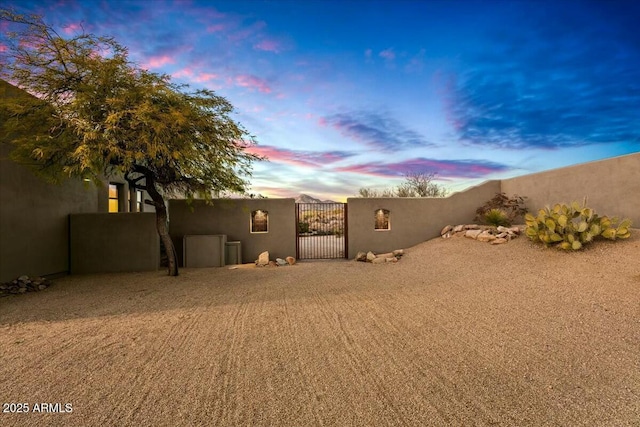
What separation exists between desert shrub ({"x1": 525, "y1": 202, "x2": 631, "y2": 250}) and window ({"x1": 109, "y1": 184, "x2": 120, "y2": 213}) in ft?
51.5

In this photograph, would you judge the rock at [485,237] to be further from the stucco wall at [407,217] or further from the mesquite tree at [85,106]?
the mesquite tree at [85,106]

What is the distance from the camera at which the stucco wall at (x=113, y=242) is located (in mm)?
8988

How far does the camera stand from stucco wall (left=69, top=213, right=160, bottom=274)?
899 cm

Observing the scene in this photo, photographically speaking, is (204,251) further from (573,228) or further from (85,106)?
(573,228)

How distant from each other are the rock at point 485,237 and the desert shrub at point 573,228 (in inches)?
57.3

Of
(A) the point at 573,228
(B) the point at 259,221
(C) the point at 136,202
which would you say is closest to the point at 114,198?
(C) the point at 136,202

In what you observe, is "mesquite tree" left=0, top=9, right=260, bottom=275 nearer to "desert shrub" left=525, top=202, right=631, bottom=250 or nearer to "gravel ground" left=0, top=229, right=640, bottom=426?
"gravel ground" left=0, top=229, right=640, bottom=426

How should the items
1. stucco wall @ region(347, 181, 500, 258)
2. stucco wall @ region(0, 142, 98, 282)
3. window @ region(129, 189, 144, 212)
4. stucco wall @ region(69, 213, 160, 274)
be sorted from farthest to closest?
window @ region(129, 189, 144, 212)
stucco wall @ region(347, 181, 500, 258)
stucco wall @ region(69, 213, 160, 274)
stucco wall @ region(0, 142, 98, 282)

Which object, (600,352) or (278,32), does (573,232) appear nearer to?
(600,352)

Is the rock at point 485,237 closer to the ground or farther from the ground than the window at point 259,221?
closer to the ground

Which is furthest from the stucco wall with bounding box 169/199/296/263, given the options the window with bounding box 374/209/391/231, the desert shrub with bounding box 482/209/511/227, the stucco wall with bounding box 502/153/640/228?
the stucco wall with bounding box 502/153/640/228

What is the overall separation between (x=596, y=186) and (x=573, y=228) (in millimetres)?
2799

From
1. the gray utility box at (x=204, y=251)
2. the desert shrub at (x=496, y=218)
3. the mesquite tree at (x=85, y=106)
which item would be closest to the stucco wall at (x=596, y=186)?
the desert shrub at (x=496, y=218)

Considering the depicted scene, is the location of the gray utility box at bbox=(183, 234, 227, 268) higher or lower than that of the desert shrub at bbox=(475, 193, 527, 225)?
lower
